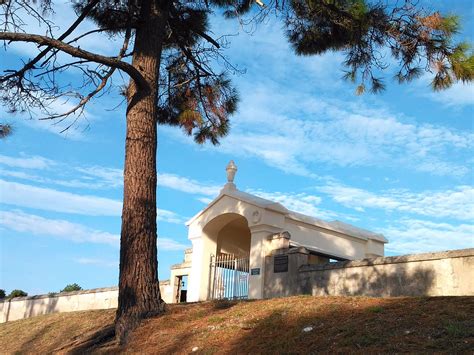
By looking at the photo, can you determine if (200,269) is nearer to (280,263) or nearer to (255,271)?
(255,271)

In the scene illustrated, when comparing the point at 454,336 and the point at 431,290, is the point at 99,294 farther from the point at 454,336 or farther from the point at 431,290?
the point at 454,336

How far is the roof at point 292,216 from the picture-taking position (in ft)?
47.6

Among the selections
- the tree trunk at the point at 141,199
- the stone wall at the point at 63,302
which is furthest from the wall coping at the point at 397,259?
the stone wall at the point at 63,302

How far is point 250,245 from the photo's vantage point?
631 inches

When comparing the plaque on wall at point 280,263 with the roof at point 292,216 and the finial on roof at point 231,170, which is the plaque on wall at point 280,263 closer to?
the roof at point 292,216

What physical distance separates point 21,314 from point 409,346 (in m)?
19.4

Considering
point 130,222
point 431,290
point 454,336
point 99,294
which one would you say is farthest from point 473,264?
point 99,294

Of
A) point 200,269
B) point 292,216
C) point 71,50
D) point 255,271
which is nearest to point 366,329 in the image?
point 71,50

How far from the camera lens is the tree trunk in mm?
8875

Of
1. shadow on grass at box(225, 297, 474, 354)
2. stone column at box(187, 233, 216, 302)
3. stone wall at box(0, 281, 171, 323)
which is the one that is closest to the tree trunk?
shadow on grass at box(225, 297, 474, 354)

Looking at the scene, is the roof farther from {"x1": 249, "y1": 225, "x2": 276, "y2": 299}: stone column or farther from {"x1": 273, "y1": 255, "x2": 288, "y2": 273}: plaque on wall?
{"x1": 273, "y1": 255, "x2": 288, "y2": 273}: plaque on wall

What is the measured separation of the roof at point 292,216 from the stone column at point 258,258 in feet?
1.97

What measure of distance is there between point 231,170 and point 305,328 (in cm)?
989

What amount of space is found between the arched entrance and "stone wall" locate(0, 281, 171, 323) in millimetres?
2509
